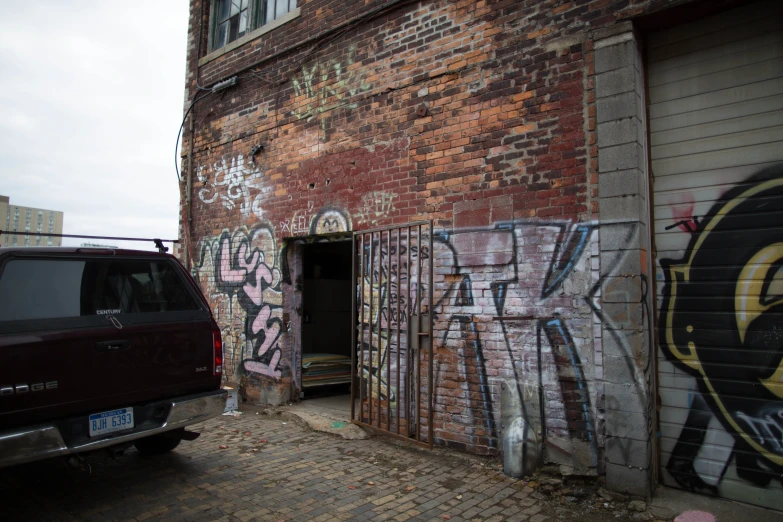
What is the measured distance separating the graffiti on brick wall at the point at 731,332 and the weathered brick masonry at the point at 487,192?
1.18ft

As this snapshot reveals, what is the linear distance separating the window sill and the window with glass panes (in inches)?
9.6

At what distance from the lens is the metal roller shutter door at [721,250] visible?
364cm

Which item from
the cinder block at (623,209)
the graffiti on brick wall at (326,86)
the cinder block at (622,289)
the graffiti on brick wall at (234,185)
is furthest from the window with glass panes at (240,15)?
the cinder block at (622,289)

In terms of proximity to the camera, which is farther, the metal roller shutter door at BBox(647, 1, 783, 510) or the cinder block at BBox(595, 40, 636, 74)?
the cinder block at BBox(595, 40, 636, 74)

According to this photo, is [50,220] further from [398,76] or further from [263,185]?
[398,76]

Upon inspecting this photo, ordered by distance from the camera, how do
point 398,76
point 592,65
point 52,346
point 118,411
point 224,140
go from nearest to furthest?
1. point 52,346
2. point 118,411
3. point 592,65
4. point 398,76
5. point 224,140

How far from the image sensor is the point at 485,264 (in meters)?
4.74

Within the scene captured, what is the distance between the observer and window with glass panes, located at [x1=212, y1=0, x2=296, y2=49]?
7275 millimetres

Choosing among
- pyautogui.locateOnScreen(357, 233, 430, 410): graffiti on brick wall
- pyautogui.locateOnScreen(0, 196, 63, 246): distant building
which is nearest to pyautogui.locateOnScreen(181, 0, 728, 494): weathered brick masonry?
pyautogui.locateOnScreen(357, 233, 430, 410): graffiti on brick wall

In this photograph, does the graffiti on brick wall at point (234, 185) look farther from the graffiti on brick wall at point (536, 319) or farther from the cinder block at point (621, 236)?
the cinder block at point (621, 236)

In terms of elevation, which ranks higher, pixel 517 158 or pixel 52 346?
pixel 517 158

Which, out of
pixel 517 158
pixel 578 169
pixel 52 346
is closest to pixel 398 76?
pixel 517 158

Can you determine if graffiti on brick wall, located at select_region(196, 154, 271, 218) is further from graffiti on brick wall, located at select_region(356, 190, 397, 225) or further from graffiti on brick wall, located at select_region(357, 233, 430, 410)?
graffiti on brick wall, located at select_region(357, 233, 430, 410)

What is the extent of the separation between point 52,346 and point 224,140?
5.09 metres
